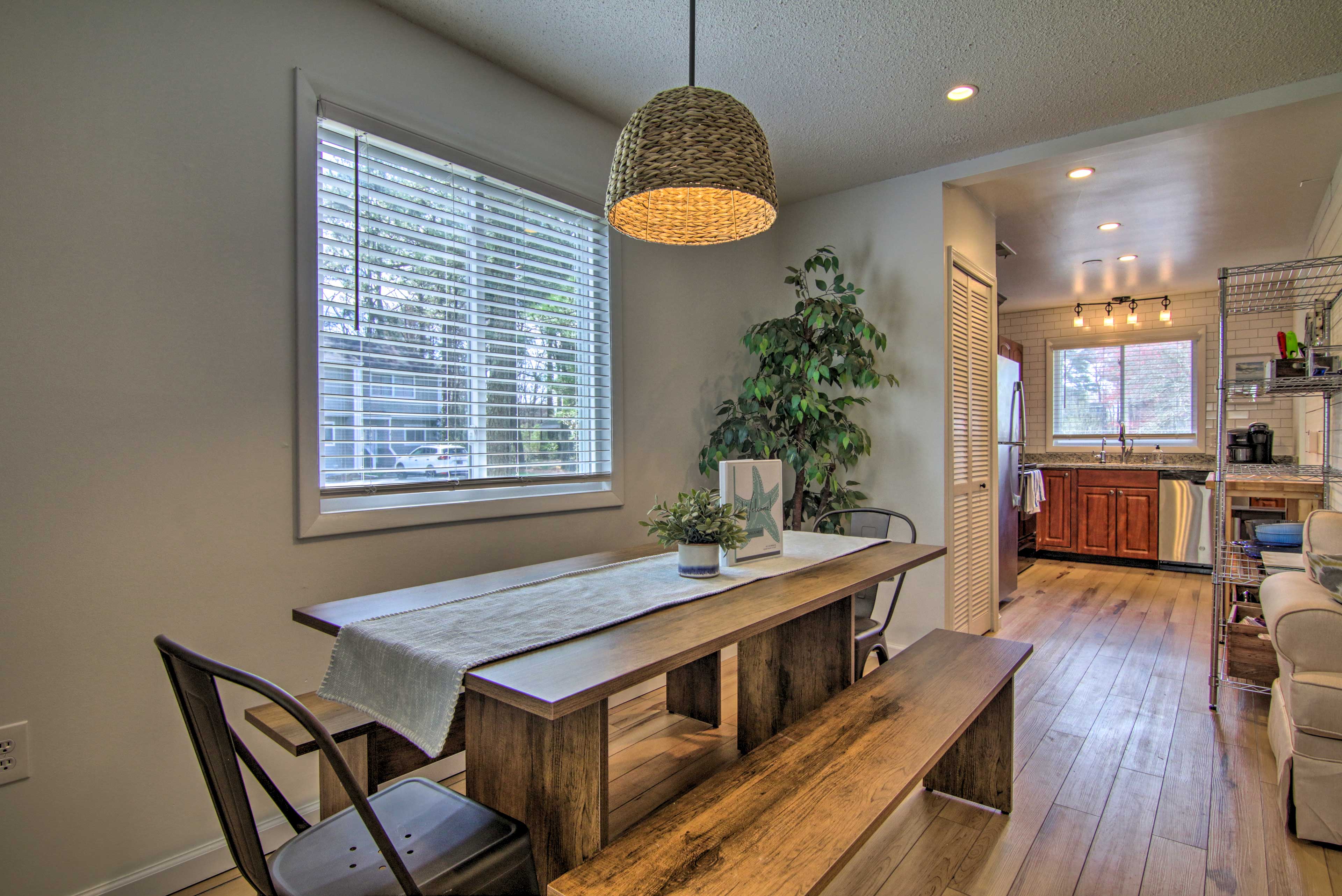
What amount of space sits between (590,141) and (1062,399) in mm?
5981

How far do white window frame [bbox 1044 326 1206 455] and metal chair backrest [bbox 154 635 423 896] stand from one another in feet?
24.3

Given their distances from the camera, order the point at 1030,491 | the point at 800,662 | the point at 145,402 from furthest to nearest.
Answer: the point at 1030,491 → the point at 800,662 → the point at 145,402

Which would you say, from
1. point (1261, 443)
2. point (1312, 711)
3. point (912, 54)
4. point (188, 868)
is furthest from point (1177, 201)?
point (188, 868)

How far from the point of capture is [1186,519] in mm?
5934

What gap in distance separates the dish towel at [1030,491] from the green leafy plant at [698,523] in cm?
438

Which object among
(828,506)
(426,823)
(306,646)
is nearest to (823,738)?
(426,823)

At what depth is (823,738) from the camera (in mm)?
1593

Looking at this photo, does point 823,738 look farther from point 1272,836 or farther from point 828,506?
point 828,506

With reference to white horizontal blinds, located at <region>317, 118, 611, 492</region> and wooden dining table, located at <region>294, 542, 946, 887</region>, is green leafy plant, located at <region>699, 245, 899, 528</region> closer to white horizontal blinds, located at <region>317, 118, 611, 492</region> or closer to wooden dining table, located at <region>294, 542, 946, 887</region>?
white horizontal blinds, located at <region>317, 118, 611, 492</region>

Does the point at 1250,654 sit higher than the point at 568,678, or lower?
lower

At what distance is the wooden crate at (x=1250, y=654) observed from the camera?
288cm

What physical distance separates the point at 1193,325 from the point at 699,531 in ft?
21.8

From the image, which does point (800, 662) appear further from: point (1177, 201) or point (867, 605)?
point (1177, 201)

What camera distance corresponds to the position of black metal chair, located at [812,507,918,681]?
256cm
